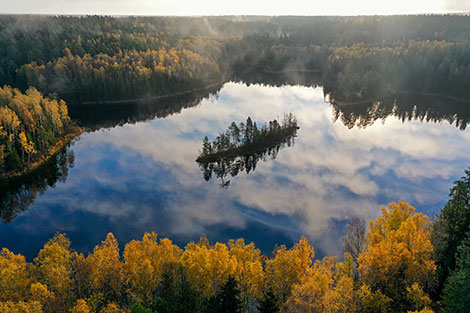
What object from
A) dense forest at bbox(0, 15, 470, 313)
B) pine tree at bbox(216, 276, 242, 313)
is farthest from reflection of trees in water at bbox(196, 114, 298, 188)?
pine tree at bbox(216, 276, 242, 313)

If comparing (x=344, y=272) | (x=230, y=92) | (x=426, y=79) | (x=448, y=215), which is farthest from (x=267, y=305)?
(x=426, y=79)

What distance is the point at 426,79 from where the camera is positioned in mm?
171875

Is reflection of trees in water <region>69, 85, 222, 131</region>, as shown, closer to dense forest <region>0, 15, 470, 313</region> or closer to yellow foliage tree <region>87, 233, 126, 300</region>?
dense forest <region>0, 15, 470, 313</region>

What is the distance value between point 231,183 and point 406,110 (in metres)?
102

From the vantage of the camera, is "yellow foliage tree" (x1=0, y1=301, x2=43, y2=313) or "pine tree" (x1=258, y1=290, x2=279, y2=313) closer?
"yellow foliage tree" (x1=0, y1=301, x2=43, y2=313)

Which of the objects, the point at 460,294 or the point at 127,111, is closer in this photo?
the point at 460,294

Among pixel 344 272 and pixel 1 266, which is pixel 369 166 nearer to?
pixel 344 272

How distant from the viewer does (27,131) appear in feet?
310

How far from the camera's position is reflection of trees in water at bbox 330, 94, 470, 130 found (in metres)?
132

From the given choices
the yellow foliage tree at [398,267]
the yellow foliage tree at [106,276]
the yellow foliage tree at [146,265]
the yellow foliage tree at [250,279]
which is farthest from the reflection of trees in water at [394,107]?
the yellow foliage tree at [106,276]

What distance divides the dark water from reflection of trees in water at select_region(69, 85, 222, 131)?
2652 millimetres

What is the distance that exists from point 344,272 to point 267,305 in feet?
41.3

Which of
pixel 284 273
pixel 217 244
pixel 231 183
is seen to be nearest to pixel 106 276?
pixel 217 244

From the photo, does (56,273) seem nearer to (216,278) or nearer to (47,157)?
(216,278)
